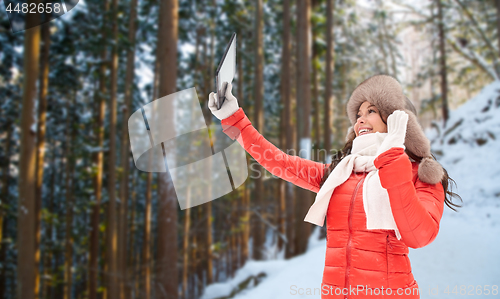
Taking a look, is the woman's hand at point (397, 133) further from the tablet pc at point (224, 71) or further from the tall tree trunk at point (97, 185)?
the tall tree trunk at point (97, 185)

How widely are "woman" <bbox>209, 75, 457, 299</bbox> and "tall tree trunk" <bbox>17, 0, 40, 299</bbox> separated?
6864 mm

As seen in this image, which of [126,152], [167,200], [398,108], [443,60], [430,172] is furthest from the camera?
[443,60]

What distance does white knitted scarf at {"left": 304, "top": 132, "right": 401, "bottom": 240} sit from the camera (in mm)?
1661

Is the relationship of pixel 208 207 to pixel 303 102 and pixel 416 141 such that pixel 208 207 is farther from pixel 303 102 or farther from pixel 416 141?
pixel 416 141

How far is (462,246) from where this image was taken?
6363 mm

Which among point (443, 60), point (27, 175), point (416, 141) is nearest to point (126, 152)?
point (27, 175)

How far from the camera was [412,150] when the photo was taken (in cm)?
184

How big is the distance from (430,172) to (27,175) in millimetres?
7938

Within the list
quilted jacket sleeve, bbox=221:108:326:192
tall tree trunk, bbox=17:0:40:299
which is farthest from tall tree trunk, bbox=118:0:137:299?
quilted jacket sleeve, bbox=221:108:326:192

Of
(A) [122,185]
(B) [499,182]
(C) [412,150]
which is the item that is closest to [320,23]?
(B) [499,182]

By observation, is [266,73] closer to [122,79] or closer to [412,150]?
[122,79]

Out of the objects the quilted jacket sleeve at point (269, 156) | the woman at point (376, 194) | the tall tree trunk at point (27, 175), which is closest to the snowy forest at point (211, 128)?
the tall tree trunk at point (27, 175)

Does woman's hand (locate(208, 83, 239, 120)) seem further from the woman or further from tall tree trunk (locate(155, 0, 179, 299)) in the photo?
tall tree trunk (locate(155, 0, 179, 299))

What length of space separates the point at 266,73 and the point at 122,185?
33.3 ft
